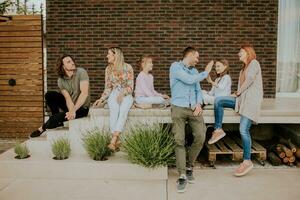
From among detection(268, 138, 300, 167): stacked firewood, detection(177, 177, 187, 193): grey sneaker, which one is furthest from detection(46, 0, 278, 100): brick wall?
detection(177, 177, 187, 193): grey sneaker

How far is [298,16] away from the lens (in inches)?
381

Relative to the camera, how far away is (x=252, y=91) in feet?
20.2

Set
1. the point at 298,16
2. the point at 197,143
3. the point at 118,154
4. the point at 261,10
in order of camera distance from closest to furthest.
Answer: the point at 197,143 → the point at 118,154 → the point at 261,10 → the point at 298,16

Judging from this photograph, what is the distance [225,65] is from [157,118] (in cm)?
140

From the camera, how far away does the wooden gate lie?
30.2ft

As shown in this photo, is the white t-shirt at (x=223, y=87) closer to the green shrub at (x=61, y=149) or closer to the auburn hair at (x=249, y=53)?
the auburn hair at (x=249, y=53)

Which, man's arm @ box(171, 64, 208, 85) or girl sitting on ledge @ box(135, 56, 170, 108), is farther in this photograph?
girl sitting on ledge @ box(135, 56, 170, 108)

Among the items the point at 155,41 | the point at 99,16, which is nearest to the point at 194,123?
the point at 155,41

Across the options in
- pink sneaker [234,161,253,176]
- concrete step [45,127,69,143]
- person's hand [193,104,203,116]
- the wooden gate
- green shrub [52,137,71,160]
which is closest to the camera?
person's hand [193,104,203,116]

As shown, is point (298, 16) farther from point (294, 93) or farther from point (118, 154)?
point (118, 154)

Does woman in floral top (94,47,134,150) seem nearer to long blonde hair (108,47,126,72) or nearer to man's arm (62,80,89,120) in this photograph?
long blonde hair (108,47,126,72)

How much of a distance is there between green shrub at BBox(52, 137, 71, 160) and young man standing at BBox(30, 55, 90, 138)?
52cm

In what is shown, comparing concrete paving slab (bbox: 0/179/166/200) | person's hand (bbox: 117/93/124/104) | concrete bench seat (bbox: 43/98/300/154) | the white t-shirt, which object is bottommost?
concrete paving slab (bbox: 0/179/166/200)

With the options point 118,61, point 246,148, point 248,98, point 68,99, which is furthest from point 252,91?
point 68,99
